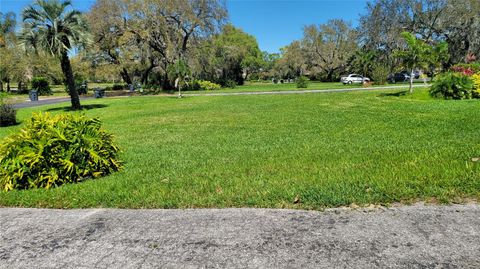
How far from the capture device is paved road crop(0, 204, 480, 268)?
2438mm

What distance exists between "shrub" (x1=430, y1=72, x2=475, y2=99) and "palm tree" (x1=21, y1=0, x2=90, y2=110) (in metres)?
19.4

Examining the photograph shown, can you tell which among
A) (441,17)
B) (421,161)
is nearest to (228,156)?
(421,161)

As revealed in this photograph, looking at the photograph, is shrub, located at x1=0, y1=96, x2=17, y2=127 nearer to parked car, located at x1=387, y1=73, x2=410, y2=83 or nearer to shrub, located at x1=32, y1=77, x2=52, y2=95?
shrub, located at x1=32, y1=77, x2=52, y2=95

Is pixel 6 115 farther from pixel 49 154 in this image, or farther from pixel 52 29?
pixel 49 154

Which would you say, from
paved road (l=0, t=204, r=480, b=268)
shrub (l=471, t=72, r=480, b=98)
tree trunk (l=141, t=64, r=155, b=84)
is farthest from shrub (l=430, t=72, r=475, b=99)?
tree trunk (l=141, t=64, r=155, b=84)

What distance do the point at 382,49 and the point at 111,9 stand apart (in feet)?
106

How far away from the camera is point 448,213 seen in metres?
3.12

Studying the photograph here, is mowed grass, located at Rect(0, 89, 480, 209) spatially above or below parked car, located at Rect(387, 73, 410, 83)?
below

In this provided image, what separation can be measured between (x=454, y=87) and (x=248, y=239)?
16.9 metres

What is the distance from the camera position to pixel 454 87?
15539 mm

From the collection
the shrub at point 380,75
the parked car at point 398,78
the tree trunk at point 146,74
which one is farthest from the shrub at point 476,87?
the tree trunk at point 146,74

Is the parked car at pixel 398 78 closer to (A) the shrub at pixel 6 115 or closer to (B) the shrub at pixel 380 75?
(B) the shrub at pixel 380 75

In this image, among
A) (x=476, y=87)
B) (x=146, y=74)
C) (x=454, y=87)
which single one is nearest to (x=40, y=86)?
(x=146, y=74)

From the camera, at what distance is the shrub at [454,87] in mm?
15227
